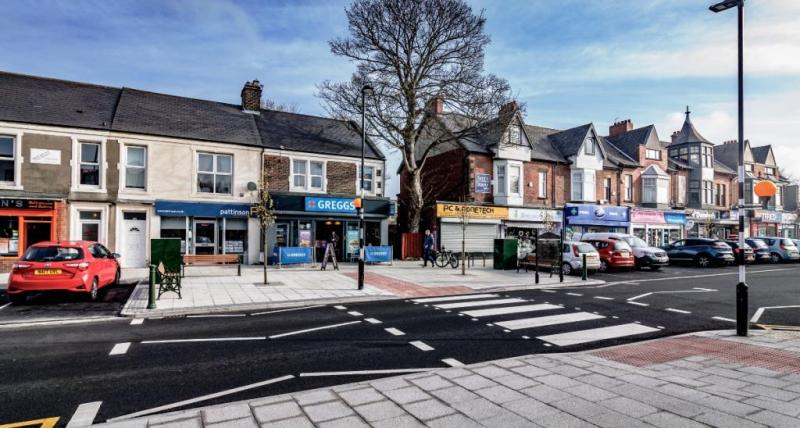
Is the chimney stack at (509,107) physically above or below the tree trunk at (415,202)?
above

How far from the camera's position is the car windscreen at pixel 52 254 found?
37.6ft

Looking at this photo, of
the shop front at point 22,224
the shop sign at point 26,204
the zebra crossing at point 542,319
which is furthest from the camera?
the shop front at point 22,224

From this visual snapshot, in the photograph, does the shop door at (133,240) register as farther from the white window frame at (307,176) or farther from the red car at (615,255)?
the red car at (615,255)

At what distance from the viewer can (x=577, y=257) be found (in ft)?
65.7

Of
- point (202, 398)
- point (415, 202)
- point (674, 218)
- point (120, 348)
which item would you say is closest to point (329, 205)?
point (415, 202)

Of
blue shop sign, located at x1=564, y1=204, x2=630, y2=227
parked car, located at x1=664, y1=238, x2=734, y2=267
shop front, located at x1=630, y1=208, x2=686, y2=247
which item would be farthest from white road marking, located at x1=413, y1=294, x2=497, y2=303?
shop front, located at x1=630, y1=208, x2=686, y2=247

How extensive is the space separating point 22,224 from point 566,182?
33.7m

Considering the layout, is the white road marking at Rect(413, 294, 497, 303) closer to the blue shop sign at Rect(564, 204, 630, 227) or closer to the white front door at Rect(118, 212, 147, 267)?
the white front door at Rect(118, 212, 147, 267)

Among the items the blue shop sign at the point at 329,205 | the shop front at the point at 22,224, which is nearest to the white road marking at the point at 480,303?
the blue shop sign at the point at 329,205

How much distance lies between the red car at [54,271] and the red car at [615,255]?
2054 centimetres

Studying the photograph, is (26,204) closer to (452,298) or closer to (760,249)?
(452,298)

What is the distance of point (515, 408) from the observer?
4680mm

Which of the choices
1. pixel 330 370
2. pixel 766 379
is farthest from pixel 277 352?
pixel 766 379

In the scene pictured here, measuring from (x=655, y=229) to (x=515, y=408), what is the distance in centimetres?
4095
